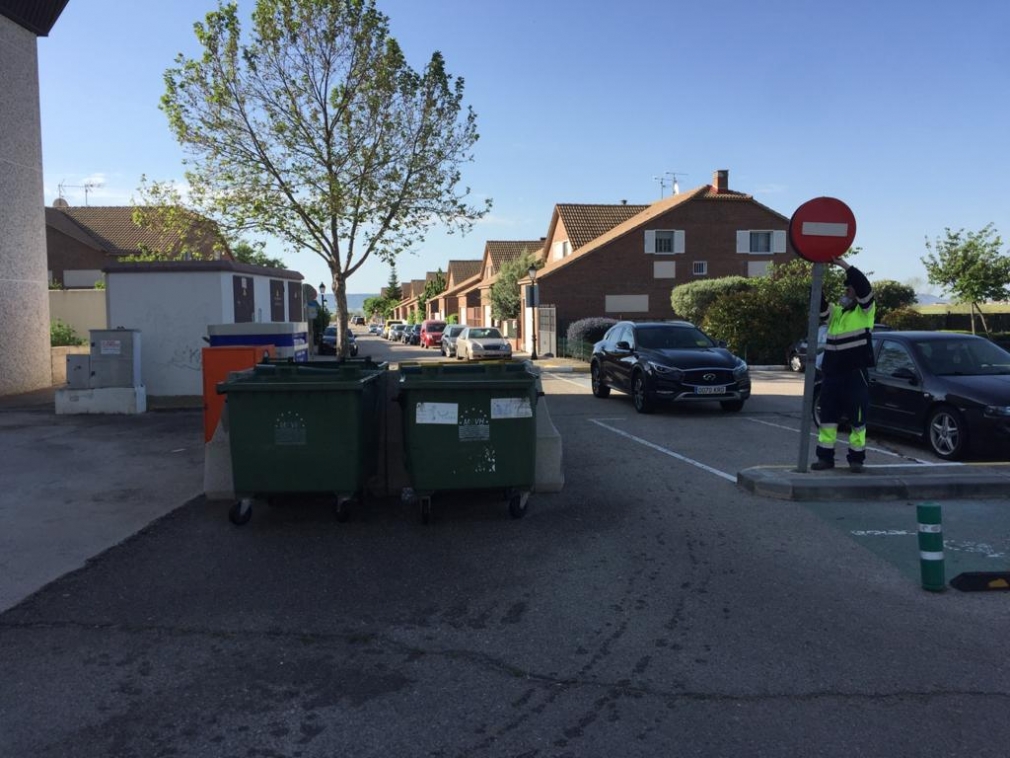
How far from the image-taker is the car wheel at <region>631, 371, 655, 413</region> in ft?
44.4

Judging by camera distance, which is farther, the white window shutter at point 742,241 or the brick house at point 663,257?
the white window shutter at point 742,241

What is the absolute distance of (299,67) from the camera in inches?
947

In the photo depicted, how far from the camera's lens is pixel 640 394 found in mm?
13812

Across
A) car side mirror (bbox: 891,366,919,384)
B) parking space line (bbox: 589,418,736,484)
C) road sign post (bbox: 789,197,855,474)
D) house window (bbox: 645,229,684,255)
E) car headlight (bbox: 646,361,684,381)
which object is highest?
house window (bbox: 645,229,684,255)

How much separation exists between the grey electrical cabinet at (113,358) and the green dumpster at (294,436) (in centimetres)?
902

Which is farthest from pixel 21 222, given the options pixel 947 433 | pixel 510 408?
pixel 947 433

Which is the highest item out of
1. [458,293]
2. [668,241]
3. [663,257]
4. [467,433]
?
[668,241]

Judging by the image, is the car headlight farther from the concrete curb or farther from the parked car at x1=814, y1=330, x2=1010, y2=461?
the concrete curb

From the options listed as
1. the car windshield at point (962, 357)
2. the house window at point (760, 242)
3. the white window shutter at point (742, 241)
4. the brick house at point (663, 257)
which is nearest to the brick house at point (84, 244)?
the brick house at point (663, 257)

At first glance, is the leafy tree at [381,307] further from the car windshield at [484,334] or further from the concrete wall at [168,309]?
the concrete wall at [168,309]

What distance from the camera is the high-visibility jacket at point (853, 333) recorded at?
301 inches

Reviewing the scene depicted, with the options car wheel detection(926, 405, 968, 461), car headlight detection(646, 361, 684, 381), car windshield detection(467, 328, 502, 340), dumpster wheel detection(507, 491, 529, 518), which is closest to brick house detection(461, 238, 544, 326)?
car windshield detection(467, 328, 502, 340)

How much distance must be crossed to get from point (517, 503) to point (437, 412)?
1044 mm

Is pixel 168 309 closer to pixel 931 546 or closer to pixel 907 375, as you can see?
pixel 907 375
